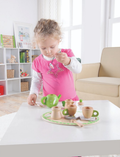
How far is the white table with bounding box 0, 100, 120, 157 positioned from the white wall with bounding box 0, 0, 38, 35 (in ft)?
10.8

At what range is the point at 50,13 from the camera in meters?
3.86

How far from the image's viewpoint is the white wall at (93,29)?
320 cm

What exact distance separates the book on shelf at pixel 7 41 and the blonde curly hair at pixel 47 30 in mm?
2583

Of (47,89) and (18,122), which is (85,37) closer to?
(47,89)

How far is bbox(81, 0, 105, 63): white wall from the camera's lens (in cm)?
320

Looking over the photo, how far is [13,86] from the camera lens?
3.92 meters

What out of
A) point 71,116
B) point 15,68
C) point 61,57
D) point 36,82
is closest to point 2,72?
point 15,68

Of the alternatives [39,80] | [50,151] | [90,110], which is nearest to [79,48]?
[39,80]

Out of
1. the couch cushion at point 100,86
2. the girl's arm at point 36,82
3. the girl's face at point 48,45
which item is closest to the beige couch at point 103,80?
the couch cushion at point 100,86

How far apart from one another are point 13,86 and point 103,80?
7.90 ft

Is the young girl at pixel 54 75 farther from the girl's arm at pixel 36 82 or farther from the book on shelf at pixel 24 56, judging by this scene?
the book on shelf at pixel 24 56

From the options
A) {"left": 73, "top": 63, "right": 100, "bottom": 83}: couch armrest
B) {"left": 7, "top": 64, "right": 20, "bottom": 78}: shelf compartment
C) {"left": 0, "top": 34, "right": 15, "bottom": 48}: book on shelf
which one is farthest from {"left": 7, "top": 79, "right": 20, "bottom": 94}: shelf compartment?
{"left": 73, "top": 63, "right": 100, "bottom": 83}: couch armrest

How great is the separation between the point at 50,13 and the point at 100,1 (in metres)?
1.17

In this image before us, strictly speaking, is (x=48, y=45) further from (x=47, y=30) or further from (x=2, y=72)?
(x=2, y=72)
